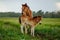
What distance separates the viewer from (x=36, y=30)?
6.97 feet

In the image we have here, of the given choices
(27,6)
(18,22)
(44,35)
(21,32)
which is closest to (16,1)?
(27,6)

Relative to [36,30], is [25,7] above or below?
above

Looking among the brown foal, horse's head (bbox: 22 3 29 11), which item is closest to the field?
the brown foal

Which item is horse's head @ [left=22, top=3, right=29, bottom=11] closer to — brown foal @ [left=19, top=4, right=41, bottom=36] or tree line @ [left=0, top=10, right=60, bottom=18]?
brown foal @ [left=19, top=4, right=41, bottom=36]

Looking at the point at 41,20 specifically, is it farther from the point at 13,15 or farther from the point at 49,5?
the point at 13,15

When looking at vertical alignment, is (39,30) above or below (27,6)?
below

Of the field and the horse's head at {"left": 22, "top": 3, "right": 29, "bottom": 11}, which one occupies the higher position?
the horse's head at {"left": 22, "top": 3, "right": 29, "bottom": 11}

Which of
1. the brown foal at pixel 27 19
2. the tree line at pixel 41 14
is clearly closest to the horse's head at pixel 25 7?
the brown foal at pixel 27 19

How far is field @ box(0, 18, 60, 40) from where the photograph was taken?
81.3 inches

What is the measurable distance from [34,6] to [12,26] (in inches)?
18.1

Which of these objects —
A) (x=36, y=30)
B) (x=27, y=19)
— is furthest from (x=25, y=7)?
(x=36, y=30)

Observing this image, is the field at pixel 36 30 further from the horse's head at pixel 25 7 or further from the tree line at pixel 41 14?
the horse's head at pixel 25 7

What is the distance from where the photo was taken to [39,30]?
2.13 metres

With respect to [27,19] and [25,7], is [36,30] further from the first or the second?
[25,7]
